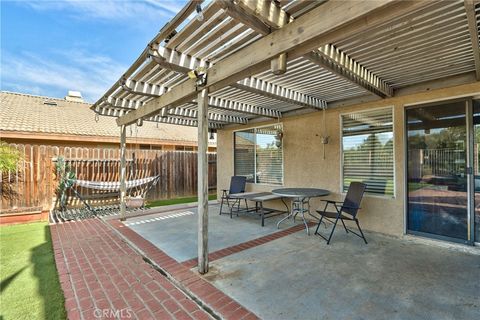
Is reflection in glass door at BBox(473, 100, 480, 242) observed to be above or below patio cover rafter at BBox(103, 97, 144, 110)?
below

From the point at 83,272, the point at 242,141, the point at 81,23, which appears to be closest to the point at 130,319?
the point at 83,272

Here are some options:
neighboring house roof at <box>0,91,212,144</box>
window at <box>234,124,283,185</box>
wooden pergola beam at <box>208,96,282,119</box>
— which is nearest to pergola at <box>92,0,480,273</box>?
wooden pergola beam at <box>208,96,282,119</box>

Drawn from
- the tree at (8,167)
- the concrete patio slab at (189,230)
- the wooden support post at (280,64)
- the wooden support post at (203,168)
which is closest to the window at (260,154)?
the concrete patio slab at (189,230)

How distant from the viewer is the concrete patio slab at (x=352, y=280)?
2260 millimetres

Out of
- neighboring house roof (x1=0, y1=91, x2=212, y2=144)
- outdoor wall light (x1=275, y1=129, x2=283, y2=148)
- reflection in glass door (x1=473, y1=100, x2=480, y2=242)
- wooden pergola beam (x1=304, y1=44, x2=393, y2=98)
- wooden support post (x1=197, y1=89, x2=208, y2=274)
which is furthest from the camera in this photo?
neighboring house roof (x1=0, y1=91, x2=212, y2=144)

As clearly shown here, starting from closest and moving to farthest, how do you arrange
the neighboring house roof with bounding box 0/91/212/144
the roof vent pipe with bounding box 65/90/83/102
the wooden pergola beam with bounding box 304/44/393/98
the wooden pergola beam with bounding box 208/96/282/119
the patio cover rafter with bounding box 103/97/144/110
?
the wooden pergola beam with bounding box 304/44/393/98
the patio cover rafter with bounding box 103/97/144/110
the wooden pergola beam with bounding box 208/96/282/119
the neighboring house roof with bounding box 0/91/212/144
the roof vent pipe with bounding box 65/90/83/102

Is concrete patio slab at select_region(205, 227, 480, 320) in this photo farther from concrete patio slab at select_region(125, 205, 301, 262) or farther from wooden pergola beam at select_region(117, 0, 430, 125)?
wooden pergola beam at select_region(117, 0, 430, 125)

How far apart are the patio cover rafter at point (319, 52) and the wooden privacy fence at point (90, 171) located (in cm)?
675

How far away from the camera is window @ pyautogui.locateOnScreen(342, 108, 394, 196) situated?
458cm

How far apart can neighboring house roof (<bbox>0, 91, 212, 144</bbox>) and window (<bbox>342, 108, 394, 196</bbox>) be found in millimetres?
7882

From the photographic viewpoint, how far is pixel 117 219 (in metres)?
5.95

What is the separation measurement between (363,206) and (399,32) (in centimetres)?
341

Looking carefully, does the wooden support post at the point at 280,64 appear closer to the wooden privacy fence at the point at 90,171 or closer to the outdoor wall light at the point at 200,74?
the outdoor wall light at the point at 200,74

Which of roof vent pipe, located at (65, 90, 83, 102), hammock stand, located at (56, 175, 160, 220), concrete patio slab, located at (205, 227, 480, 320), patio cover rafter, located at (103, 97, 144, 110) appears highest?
roof vent pipe, located at (65, 90, 83, 102)
